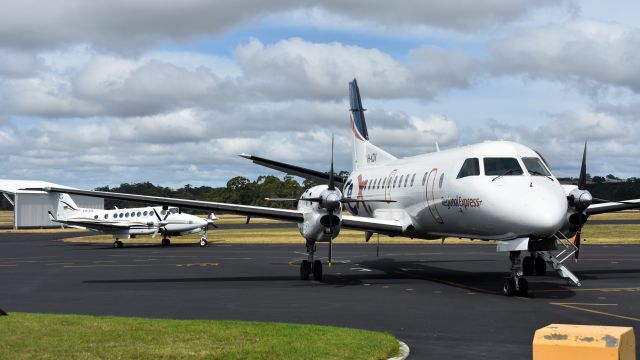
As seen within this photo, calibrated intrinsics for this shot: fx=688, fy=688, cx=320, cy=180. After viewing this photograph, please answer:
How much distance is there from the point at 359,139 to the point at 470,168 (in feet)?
46.5

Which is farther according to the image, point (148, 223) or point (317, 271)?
point (148, 223)

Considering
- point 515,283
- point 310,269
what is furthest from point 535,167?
point 310,269

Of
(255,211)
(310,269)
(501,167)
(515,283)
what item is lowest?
(310,269)

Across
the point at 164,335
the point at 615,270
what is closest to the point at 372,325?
the point at 164,335

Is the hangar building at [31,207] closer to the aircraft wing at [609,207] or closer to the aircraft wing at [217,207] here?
the aircraft wing at [217,207]

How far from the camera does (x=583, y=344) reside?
19.5ft

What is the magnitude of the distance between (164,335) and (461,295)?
28.4 feet

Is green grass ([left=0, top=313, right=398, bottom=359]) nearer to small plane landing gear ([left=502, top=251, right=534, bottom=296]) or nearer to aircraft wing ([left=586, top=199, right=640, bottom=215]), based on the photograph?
small plane landing gear ([left=502, top=251, right=534, bottom=296])

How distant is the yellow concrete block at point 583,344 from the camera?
5.88 metres

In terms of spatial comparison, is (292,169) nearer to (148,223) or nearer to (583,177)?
(583,177)

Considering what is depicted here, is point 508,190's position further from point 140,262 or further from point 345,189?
point 140,262

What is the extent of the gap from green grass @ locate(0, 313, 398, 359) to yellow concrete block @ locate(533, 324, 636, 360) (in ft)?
11.1

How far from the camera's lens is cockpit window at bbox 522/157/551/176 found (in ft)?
55.4

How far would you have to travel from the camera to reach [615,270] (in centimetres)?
2364
